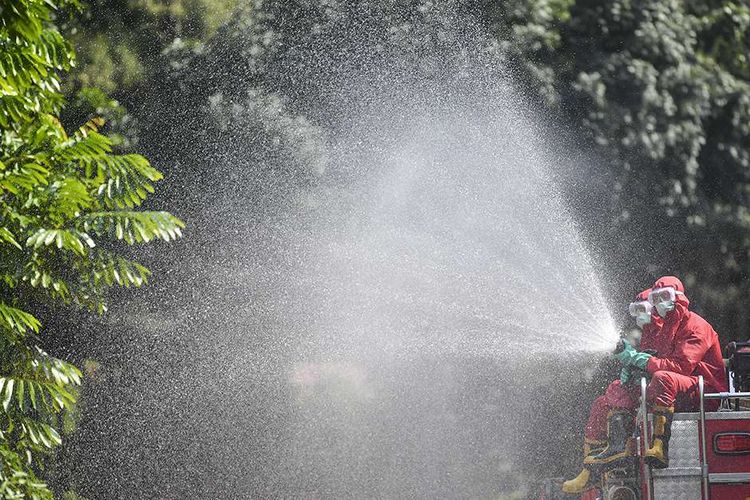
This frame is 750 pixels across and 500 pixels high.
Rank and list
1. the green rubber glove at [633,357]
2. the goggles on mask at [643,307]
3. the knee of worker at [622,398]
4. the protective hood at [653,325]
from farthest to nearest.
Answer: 1. the protective hood at [653,325]
2. the goggles on mask at [643,307]
3. the knee of worker at [622,398]
4. the green rubber glove at [633,357]

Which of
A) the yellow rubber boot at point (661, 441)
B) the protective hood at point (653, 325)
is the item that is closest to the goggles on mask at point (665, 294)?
the protective hood at point (653, 325)

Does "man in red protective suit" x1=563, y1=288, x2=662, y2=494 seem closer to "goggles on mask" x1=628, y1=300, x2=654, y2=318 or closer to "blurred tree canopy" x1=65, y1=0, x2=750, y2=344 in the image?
"goggles on mask" x1=628, y1=300, x2=654, y2=318

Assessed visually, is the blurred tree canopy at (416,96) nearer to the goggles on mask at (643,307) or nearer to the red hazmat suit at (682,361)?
the goggles on mask at (643,307)

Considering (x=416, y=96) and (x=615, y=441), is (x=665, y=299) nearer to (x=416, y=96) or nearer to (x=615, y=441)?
(x=615, y=441)

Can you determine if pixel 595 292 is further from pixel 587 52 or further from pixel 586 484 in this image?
pixel 586 484

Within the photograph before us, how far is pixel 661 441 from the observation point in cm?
831

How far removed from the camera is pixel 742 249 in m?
14.4

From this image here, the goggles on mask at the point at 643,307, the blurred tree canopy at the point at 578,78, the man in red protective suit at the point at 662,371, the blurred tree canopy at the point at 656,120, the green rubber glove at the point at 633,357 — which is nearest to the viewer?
the man in red protective suit at the point at 662,371

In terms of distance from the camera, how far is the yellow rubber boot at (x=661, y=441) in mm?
8312

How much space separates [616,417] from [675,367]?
0.66 m

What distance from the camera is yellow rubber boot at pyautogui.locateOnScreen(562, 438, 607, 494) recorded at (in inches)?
362

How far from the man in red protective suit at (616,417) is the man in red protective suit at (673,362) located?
12cm

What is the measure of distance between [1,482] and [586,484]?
15.1ft

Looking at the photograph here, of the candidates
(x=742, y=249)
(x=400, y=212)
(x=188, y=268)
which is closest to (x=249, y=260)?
(x=188, y=268)
